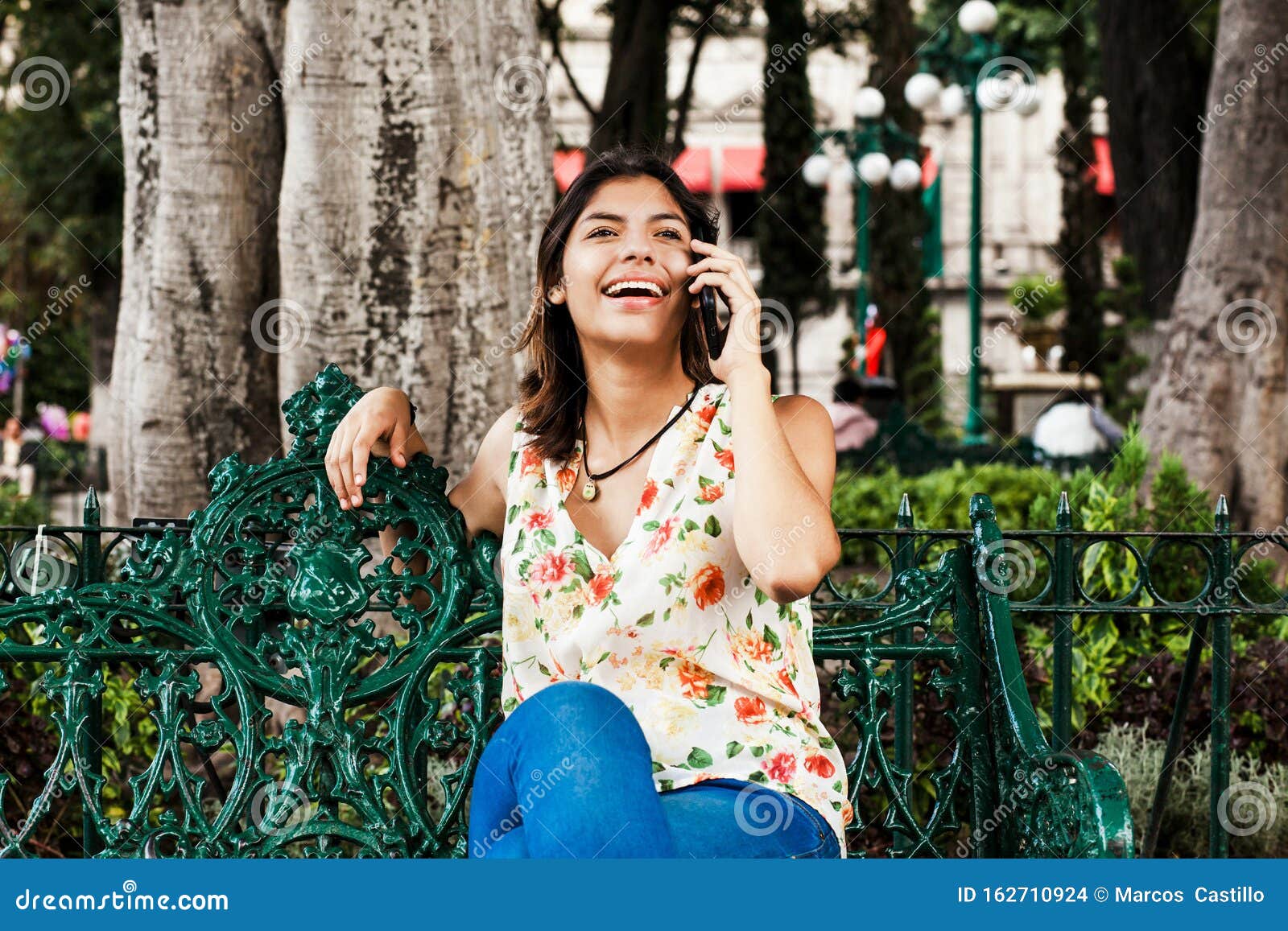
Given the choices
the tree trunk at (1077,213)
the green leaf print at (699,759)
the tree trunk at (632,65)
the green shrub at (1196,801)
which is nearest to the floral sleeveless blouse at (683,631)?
the green leaf print at (699,759)

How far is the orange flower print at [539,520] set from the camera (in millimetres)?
2967

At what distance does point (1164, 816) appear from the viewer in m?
4.50

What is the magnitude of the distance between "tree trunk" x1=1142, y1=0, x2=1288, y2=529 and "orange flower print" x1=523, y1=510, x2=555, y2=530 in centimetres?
669

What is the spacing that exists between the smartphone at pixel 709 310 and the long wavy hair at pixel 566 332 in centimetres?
1

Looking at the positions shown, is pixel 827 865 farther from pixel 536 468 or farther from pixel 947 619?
pixel 947 619

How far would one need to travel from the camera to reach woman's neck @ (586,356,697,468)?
10.0ft

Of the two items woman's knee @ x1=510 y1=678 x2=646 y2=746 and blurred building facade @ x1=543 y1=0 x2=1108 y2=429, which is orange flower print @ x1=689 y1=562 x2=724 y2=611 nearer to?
woman's knee @ x1=510 y1=678 x2=646 y2=746

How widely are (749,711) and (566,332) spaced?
93cm

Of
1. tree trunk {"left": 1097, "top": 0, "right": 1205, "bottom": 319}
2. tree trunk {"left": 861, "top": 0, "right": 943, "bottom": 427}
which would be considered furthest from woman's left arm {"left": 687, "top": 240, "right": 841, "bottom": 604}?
tree trunk {"left": 861, "top": 0, "right": 943, "bottom": 427}

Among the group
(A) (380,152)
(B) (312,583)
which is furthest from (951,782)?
(A) (380,152)

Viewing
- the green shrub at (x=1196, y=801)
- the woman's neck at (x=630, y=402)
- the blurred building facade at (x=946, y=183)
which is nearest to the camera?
the woman's neck at (x=630, y=402)

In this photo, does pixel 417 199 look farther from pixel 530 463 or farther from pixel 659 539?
pixel 659 539

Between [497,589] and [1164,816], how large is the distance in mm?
2384

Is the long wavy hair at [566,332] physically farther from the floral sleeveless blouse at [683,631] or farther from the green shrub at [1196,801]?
the green shrub at [1196,801]
